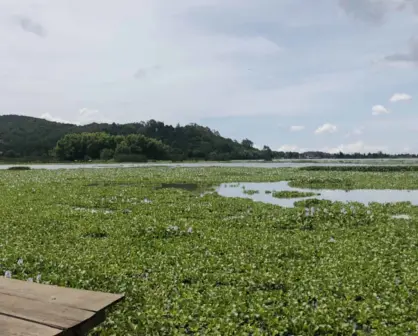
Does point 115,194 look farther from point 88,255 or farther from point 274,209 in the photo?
point 88,255

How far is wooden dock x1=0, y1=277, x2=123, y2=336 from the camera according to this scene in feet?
13.4

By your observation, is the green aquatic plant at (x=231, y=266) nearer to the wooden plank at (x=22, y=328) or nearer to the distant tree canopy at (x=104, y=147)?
the wooden plank at (x=22, y=328)

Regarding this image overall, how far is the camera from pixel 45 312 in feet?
14.5

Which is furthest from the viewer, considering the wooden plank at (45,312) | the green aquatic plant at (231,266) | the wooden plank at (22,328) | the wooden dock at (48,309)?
the green aquatic plant at (231,266)

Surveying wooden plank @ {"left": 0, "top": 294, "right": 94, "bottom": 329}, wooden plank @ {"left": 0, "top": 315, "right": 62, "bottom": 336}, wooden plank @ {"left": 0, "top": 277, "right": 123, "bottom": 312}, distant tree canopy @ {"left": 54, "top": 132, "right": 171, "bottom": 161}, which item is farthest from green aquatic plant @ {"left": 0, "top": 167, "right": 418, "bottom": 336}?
distant tree canopy @ {"left": 54, "top": 132, "right": 171, "bottom": 161}

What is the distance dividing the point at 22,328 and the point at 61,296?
2.86 feet

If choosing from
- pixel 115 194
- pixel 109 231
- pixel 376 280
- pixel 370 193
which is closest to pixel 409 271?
pixel 376 280

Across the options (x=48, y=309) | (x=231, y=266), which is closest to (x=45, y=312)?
(x=48, y=309)

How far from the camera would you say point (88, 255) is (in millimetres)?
10445

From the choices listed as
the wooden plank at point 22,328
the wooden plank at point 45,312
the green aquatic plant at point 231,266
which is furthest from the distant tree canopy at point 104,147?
the wooden plank at point 22,328

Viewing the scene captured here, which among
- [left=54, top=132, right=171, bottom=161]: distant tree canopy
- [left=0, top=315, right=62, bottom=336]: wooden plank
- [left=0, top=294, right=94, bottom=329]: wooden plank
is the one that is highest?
[left=54, top=132, right=171, bottom=161]: distant tree canopy

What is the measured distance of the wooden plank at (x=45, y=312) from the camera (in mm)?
4211

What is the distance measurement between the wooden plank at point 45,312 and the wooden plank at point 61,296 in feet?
0.35

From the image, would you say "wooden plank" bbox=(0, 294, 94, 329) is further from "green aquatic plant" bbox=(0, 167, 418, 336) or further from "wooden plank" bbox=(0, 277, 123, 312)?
"green aquatic plant" bbox=(0, 167, 418, 336)
